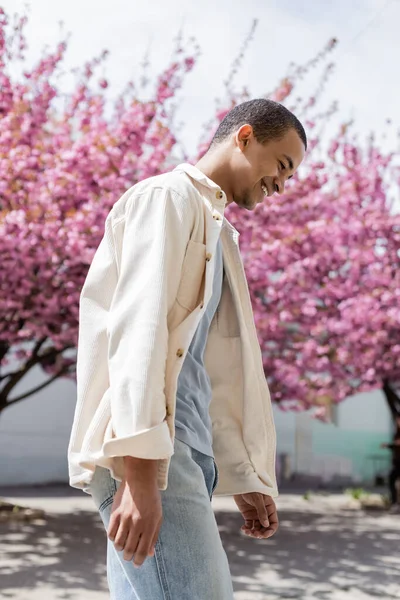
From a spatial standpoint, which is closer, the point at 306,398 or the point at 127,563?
the point at 127,563

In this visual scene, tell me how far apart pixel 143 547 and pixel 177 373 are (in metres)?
0.37

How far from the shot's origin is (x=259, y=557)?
8.66 metres

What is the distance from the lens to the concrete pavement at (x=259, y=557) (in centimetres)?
670

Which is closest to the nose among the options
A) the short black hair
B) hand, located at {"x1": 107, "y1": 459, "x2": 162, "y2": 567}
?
the short black hair

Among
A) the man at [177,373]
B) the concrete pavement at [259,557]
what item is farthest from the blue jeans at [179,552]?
the concrete pavement at [259,557]

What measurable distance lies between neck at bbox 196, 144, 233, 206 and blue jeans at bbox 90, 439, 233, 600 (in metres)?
0.75

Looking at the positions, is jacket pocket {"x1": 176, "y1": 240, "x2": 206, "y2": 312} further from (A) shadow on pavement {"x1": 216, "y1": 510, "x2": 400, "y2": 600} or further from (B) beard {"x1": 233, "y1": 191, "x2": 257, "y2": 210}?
(A) shadow on pavement {"x1": 216, "y1": 510, "x2": 400, "y2": 600}

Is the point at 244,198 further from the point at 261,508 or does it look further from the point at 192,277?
the point at 261,508

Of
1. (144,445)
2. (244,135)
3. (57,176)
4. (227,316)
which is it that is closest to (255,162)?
(244,135)

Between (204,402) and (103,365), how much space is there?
30cm

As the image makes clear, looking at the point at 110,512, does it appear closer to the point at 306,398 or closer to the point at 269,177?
the point at 269,177

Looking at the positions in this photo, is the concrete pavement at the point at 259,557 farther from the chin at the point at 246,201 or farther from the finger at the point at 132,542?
the finger at the point at 132,542

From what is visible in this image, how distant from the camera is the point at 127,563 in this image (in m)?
1.74

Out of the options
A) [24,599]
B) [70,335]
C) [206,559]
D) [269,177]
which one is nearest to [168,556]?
[206,559]
